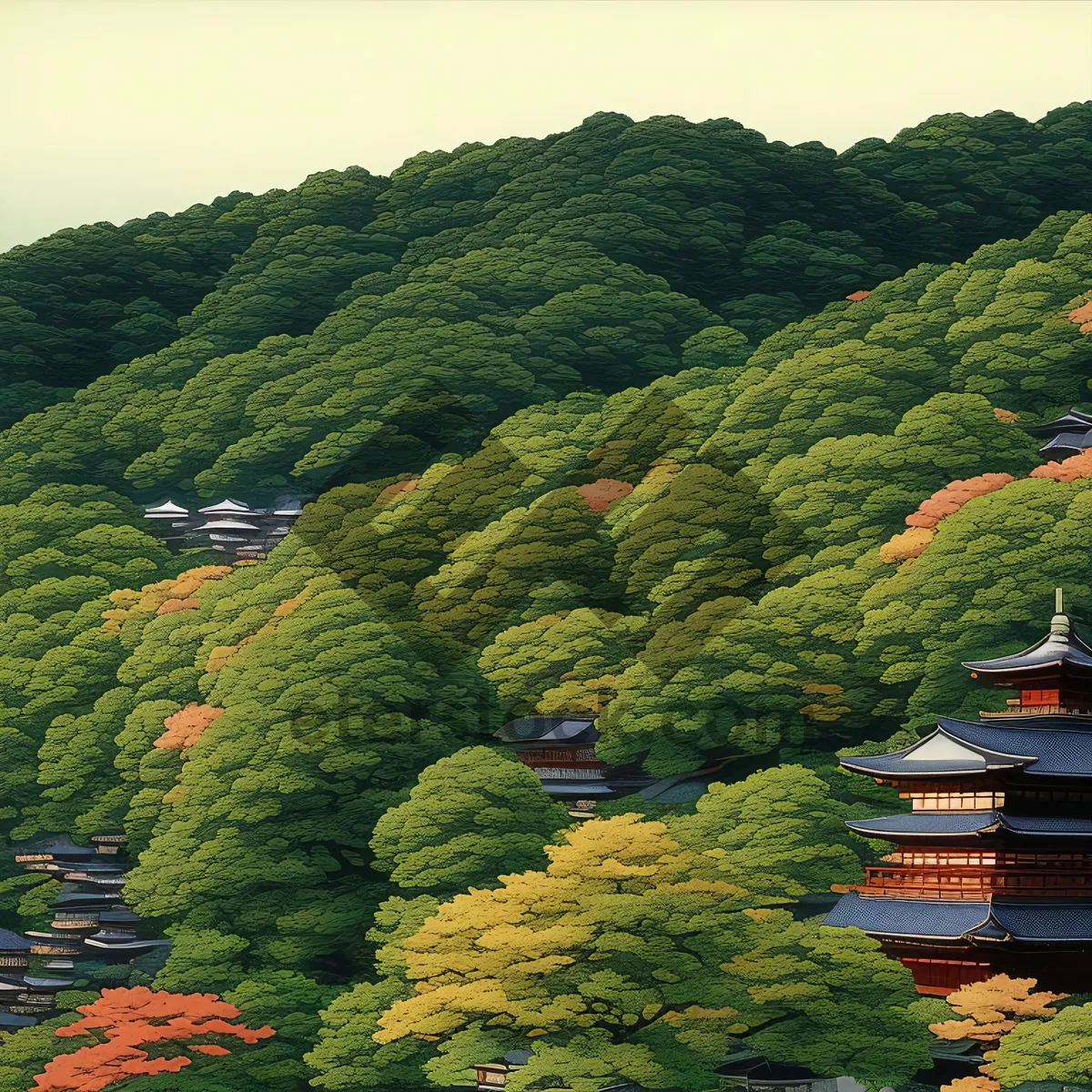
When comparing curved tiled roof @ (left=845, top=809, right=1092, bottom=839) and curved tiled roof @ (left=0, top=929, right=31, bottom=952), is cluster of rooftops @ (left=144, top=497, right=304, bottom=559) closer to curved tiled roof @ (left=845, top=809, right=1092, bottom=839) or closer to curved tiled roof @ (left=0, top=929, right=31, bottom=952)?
curved tiled roof @ (left=0, top=929, right=31, bottom=952)

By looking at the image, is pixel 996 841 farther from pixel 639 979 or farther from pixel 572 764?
pixel 572 764

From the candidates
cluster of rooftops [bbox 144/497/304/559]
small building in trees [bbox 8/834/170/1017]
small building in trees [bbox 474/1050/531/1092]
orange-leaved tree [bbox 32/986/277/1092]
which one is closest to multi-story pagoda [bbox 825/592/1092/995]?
small building in trees [bbox 474/1050/531/1092]

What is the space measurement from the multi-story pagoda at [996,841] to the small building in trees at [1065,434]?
6106mm

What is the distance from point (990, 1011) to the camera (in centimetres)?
1583

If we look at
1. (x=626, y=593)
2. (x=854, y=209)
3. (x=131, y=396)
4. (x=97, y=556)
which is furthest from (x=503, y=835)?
(x=854, y=209)

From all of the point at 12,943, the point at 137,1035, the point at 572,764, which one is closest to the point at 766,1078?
the point at 572,764

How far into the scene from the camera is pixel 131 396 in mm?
29516

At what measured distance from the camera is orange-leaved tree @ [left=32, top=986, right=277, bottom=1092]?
17797 mm

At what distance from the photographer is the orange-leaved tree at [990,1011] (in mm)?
15773

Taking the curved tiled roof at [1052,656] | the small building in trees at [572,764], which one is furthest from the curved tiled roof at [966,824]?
the small building in trees at [572,764]

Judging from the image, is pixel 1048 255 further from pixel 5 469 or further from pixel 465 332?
pixel 5 469

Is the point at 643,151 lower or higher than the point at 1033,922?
higher

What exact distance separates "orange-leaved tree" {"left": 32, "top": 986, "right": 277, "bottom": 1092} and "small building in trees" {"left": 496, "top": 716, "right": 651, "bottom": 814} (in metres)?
5.29

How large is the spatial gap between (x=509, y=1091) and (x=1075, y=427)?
44.6 feet
